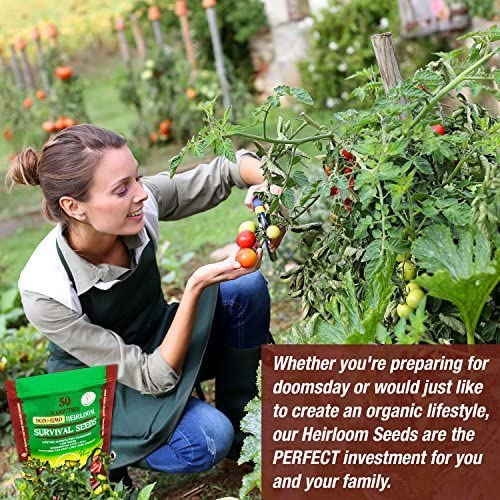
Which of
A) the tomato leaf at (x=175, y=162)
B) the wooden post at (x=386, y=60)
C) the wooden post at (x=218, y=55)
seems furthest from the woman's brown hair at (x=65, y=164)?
the wooden post at (x=218, y=55)

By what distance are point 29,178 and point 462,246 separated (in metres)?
1.17

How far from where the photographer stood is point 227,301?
8.64ft

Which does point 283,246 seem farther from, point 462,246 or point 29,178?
point 462,246

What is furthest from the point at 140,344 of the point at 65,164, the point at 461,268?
the point at 461,268

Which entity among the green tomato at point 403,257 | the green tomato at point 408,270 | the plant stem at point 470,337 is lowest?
the plant stem at point 470,337

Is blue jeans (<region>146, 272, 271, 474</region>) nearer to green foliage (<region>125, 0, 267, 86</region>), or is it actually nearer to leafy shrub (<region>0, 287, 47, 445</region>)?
leafy shrub (<region>0, 287, 47, 445</region>)

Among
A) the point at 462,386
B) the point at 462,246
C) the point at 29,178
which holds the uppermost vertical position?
the point at 29,178

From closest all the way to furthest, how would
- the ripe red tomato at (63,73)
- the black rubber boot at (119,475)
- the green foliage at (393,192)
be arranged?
the green foliage at (393,192), the black rubber boot at (119,475), the ripe red tomato at (63,73)

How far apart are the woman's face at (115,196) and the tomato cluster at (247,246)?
291 millimetres

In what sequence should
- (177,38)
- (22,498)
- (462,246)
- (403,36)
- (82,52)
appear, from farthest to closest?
(82,52)
(177,38)
(403,36)
(22,498)
(462,246)

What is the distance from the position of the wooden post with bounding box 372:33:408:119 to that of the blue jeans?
0.78 metres

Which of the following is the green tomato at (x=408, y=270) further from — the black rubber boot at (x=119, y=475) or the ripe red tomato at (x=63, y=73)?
the ripe red tomato at (x=63, y=73)

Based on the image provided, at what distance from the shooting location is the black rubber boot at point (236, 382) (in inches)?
104

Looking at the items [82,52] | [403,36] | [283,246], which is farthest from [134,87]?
[82,52]
